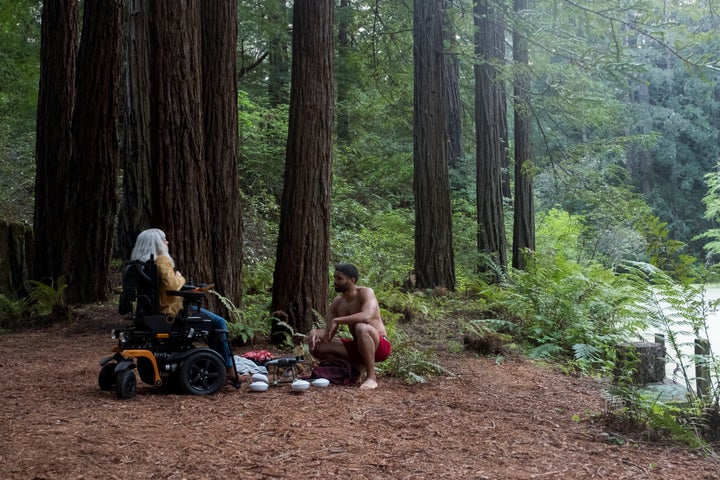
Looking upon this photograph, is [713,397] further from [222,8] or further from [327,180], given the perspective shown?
[222,8]

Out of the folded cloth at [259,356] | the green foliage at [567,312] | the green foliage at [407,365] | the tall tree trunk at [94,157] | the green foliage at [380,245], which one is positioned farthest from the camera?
the green foliage at [380,245]

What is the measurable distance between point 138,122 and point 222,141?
3.52 feet

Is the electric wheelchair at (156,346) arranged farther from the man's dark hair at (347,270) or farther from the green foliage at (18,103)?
the green foliage at (18,103)

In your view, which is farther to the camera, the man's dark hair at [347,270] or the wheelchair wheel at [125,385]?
the man's dark hair at [347,270]

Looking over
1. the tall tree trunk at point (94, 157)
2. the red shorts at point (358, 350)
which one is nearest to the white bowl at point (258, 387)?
the red shorts at point (358, 350)

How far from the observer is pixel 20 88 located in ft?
63.5

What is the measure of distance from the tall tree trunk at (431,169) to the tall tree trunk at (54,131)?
21.4 ft

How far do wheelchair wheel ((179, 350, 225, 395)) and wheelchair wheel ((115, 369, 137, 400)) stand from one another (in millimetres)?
418

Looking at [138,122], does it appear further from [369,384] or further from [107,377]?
[369,384]

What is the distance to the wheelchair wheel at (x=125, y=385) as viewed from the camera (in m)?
6.15

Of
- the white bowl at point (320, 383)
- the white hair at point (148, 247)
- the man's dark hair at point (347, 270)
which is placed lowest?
the white bowl at point (320, 383)

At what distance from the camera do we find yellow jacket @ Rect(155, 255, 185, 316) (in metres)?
6.34

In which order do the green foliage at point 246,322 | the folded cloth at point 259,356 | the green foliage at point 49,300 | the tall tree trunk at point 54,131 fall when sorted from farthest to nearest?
the tall tree trunk at point 54,131, the green foliage at point 49,300, the green foliage at point 246,322, the folded cloth at point 259,356

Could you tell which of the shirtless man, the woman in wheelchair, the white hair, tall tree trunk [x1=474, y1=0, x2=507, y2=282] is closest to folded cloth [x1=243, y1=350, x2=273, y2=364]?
the shirtless man
